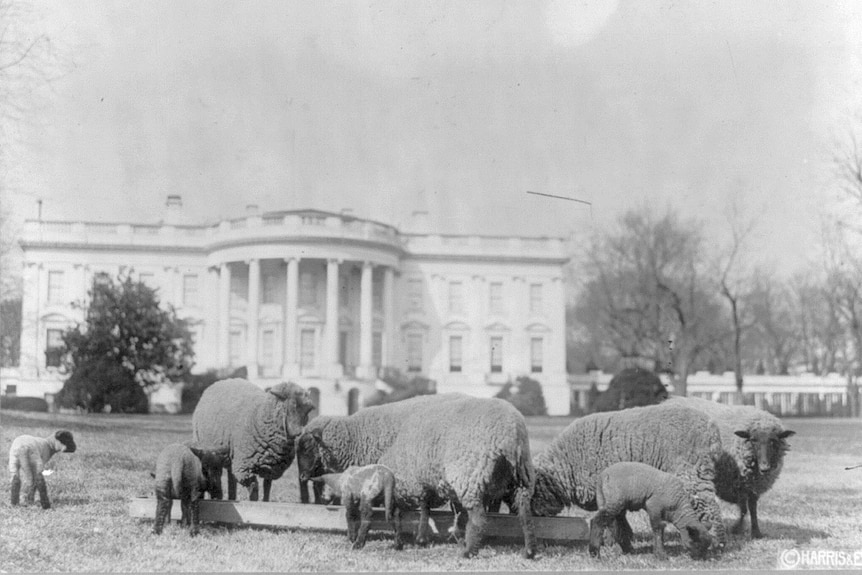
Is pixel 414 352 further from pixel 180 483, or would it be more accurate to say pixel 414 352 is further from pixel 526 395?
pixel 180 483

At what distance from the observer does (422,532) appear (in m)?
8.10

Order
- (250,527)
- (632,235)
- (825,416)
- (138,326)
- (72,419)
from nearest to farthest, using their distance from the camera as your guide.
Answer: (250,527)
(72,419)
(138,326)
(632,235)
(825,416)

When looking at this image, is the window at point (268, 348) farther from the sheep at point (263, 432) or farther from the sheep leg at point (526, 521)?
the sheep leg at point (526, 521)

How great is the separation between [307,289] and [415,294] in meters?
7.23

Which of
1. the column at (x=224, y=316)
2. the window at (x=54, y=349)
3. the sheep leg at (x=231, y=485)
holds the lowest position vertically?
the sheep leg at (x=231, y=485)

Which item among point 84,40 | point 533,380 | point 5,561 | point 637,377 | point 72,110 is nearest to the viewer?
point 5,561

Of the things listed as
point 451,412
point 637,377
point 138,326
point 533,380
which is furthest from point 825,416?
point 451,412

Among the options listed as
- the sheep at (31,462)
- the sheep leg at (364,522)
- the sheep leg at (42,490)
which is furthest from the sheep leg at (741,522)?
the sheep leg at (42,490)

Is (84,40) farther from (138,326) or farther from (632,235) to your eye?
(632,235)

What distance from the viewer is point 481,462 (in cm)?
777

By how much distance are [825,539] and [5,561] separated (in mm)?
8465

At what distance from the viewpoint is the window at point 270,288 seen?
48.9 metres

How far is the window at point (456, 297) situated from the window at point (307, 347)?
9.59 metres

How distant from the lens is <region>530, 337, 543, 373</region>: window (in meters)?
54.5
